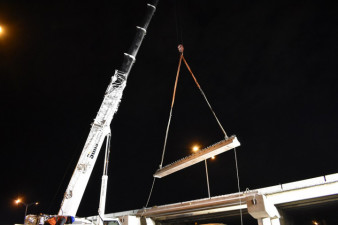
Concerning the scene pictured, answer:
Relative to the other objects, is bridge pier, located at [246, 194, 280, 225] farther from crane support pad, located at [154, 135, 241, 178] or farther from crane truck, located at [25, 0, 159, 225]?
crane truck, located at [25, 0, 159, 225]

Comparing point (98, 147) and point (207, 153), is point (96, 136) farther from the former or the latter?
point (207, 153)

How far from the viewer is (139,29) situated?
51.4ft

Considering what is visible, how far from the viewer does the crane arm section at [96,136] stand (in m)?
11.5

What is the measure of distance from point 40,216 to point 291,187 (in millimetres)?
13493

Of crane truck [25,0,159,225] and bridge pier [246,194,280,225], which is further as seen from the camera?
bridge pier [246,194,280,225]

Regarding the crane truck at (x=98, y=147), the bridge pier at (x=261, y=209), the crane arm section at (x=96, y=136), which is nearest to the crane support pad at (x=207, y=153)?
the crane truck at (x=98, y=147)

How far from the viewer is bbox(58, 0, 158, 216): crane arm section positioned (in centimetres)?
1153

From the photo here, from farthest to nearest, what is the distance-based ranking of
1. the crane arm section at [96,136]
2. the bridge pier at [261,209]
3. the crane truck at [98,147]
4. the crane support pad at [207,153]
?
the bridge pier at [261,209] → the crane arm section at [96,136] → the crane truck at [98,147] → the crane support pad at [207,153]

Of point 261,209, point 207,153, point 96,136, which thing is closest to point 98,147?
point 96,136

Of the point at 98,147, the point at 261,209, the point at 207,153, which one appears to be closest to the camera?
the point at 207,153

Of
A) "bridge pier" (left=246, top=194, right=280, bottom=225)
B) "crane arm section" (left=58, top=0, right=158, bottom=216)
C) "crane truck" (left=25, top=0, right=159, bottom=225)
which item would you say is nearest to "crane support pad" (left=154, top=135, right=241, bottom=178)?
"crane truck" (left=25, top=0, right=159, bottom=225)

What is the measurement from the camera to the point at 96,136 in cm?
1305

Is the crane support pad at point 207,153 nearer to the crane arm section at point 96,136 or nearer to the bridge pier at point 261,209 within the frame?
the crane arm section at point 96,136

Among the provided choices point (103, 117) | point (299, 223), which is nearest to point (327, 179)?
point (299, 223)
